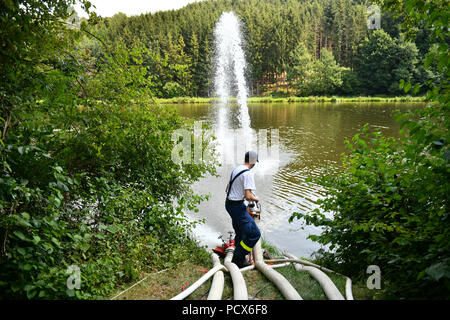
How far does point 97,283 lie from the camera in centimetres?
371

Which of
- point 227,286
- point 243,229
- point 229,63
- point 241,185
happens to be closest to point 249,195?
point 241,185

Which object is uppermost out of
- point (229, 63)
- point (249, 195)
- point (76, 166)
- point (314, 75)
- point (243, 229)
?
point (229, 63)

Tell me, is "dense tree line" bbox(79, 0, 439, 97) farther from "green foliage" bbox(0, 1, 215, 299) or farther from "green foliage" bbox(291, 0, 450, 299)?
"green foliage" bbox(291, 0, 450, 299)

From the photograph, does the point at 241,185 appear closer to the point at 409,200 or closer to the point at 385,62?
the point at 409,200

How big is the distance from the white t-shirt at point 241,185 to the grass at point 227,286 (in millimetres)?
1237

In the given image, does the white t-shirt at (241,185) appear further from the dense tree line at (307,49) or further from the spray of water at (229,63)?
the spray of water at (229,63)

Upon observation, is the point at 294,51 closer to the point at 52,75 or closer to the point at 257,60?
the point at 257,60

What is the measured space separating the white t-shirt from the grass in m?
1.24

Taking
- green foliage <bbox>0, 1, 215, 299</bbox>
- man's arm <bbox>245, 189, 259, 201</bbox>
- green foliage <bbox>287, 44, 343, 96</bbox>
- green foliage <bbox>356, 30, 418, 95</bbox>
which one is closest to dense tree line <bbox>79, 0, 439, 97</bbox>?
green foliage <bbox>356, 30, 418, 95</bbox>

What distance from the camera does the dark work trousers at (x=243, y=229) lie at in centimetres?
527

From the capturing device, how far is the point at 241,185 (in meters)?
5.16

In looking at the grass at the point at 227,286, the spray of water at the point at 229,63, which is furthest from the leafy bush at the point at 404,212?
the spray of water at the point at 229,63

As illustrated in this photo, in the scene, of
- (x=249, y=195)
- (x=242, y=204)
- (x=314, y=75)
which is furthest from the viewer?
(x=314, y=75)

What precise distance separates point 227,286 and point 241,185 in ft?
5.33
